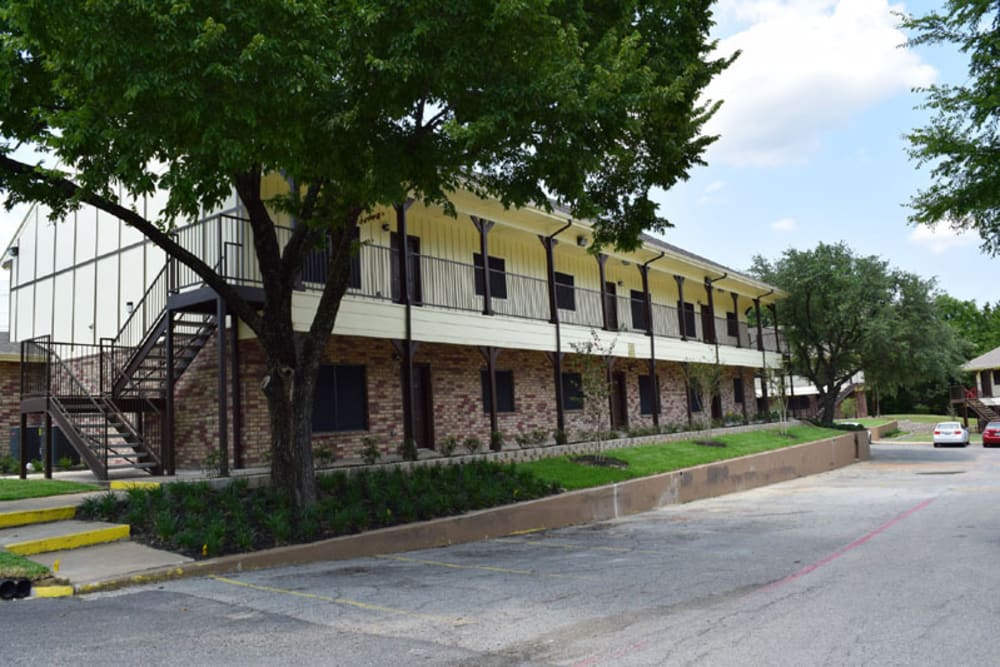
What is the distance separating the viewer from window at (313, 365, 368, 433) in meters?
16.1

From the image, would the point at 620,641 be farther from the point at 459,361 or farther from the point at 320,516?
the point at 459,361

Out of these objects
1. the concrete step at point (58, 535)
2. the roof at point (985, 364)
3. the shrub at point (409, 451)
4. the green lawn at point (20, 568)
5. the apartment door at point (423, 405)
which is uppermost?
the roof at point (985, 364)

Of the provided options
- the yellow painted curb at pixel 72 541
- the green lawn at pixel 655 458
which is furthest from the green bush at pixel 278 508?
the green lawn at pixel 655 458

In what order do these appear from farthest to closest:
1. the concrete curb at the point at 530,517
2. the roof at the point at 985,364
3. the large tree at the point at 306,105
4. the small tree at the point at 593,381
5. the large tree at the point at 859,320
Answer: the roof at the point at 985,364, the large tree at the point at 859,320, the small tree at the point at 593,381, the concrete curb at the point at 530,517, the large tree at the point at 306,105

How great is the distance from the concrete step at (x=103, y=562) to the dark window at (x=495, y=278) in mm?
12753

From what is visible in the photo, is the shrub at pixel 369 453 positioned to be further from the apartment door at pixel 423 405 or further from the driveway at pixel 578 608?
the driveway at pixel 578 608

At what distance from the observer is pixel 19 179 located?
408 inches

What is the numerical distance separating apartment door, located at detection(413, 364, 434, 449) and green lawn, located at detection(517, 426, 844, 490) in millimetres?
2859

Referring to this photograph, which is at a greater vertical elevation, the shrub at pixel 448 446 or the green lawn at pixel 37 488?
the shrub at pixel 448 446

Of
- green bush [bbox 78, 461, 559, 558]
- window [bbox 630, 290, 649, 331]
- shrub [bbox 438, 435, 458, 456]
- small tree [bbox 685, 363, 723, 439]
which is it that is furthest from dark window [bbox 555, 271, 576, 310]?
green bush [bbox 78, 461, 559, 558]

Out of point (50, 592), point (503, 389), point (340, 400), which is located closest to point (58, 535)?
point (50, 592)

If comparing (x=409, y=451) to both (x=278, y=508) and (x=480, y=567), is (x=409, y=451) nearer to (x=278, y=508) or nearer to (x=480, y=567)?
(x=278, y=508)

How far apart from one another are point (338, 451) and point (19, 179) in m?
7.93

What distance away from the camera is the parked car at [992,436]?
136 ft
